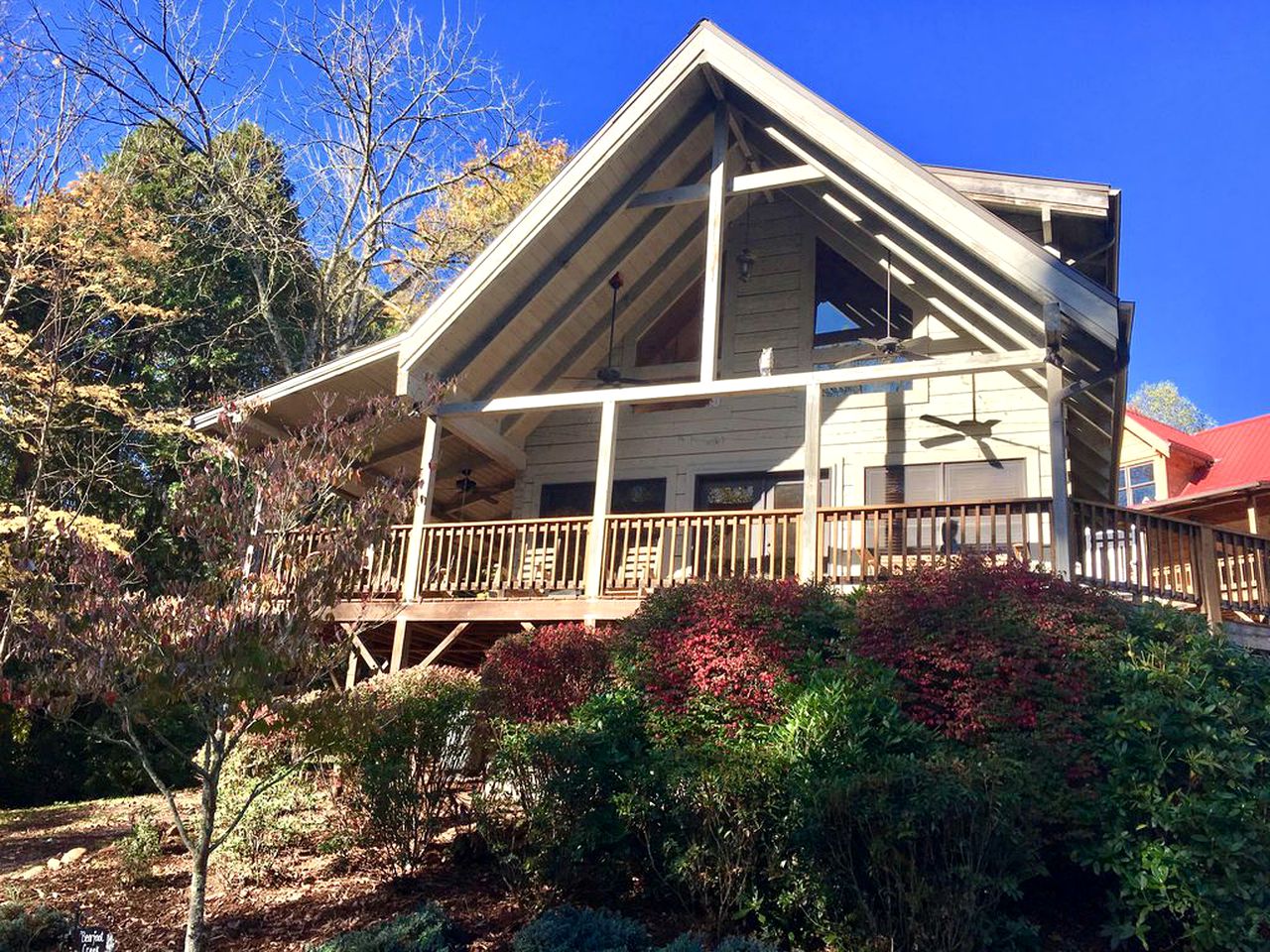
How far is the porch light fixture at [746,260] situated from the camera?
15508mm

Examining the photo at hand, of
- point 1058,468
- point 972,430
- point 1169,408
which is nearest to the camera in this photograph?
point 1058,468

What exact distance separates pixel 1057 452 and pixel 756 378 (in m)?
3.67

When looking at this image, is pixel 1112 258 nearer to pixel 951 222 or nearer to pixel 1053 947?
pixel 951 222

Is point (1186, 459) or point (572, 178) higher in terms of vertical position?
point (1186, 459)

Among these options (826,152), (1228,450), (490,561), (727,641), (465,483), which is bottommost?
(727,641)

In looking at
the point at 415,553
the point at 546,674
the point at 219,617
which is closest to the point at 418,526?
the point at 415,553

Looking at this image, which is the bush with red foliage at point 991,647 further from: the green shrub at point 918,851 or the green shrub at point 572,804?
the green shrub at point 572,804

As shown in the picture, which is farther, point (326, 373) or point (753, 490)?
point (753, 490)

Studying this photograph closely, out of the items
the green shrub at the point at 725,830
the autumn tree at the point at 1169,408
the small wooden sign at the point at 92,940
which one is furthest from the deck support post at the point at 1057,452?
the autumn tree at the point at 1169,408

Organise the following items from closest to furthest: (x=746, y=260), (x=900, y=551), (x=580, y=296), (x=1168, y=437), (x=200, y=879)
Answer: (x=200, y=879) → (x=900, y=551) → (x=580, y=296) → (x=746, y=260) → (x=1168, y=437)

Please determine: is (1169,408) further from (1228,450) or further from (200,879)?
(200,879)

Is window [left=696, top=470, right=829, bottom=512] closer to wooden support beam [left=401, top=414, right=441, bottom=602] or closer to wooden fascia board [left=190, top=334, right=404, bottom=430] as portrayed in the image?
wooden support beam [left=401, top=414, right=441, bottom=602]

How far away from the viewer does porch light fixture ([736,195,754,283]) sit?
15508 millimetres

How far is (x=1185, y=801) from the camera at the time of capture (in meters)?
6.92
